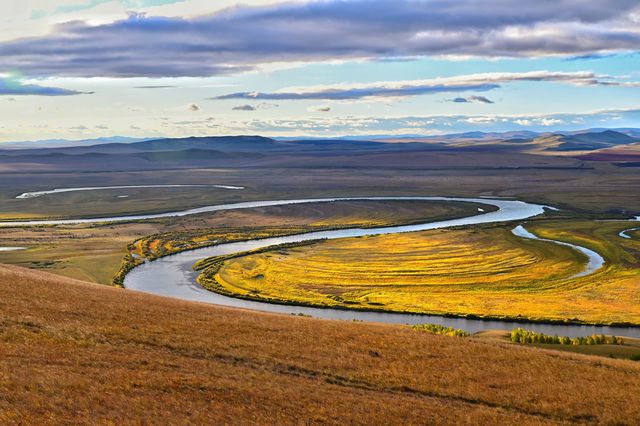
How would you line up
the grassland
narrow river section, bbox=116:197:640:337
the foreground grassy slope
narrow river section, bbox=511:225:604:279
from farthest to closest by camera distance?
the grassland < narrow river section, bbox=511:225:604:279 < narrow river section, bbox=116:197:640:337 < the foreground grassy slope

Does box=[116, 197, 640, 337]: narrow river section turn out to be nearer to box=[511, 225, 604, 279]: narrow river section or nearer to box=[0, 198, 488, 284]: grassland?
box=[0, 198, 488, 284]: grassland

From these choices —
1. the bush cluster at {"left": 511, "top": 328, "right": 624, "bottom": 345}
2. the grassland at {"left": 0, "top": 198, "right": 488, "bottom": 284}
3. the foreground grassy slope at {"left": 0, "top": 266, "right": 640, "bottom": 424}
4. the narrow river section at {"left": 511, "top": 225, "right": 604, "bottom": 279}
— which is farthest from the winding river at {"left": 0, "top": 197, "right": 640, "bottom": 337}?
the foreground grassy slope at {"left": 0, "top": 266, "right": 640, "bottom": 424}

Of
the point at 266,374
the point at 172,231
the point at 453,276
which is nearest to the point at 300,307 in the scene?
the point at 453,276

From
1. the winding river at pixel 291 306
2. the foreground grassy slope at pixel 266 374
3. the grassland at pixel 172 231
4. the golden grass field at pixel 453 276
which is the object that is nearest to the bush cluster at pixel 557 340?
the foreground grassy slope at pixel 266 374

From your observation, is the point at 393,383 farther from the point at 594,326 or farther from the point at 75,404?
the point at 594,326

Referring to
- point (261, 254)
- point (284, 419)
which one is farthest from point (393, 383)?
point (261, 254)

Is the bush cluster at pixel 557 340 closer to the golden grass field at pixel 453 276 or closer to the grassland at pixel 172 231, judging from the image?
the golden grass field at pixel 453 276
